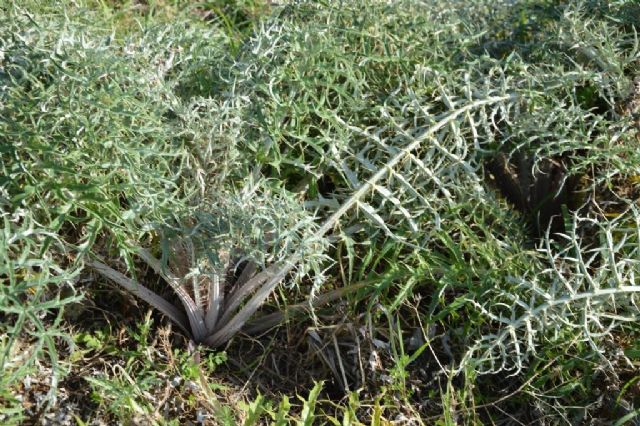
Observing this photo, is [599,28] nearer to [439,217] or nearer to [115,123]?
[439,217]

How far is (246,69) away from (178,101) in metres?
0.21

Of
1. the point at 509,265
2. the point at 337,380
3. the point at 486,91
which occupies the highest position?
the point at 486,91

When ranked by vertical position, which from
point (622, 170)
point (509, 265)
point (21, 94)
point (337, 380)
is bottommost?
point (337, 380)

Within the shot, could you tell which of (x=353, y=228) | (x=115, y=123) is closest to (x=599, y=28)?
(x=353, y=228)

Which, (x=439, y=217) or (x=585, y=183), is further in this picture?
(x=585, y=183)

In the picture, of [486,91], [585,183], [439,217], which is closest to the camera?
[439,217]

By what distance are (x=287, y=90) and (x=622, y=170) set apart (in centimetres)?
97

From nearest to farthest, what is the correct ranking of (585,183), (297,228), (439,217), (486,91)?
(297,228), (439,217), (486,91), (585,183)

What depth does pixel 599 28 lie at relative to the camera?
104 inches

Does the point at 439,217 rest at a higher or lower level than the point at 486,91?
lower

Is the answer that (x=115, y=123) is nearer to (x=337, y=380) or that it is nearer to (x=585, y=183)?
(x=337, y=380)

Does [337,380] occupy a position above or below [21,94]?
below

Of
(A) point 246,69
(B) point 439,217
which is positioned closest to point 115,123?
(A) point 246,69

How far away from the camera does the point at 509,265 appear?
233 cm
